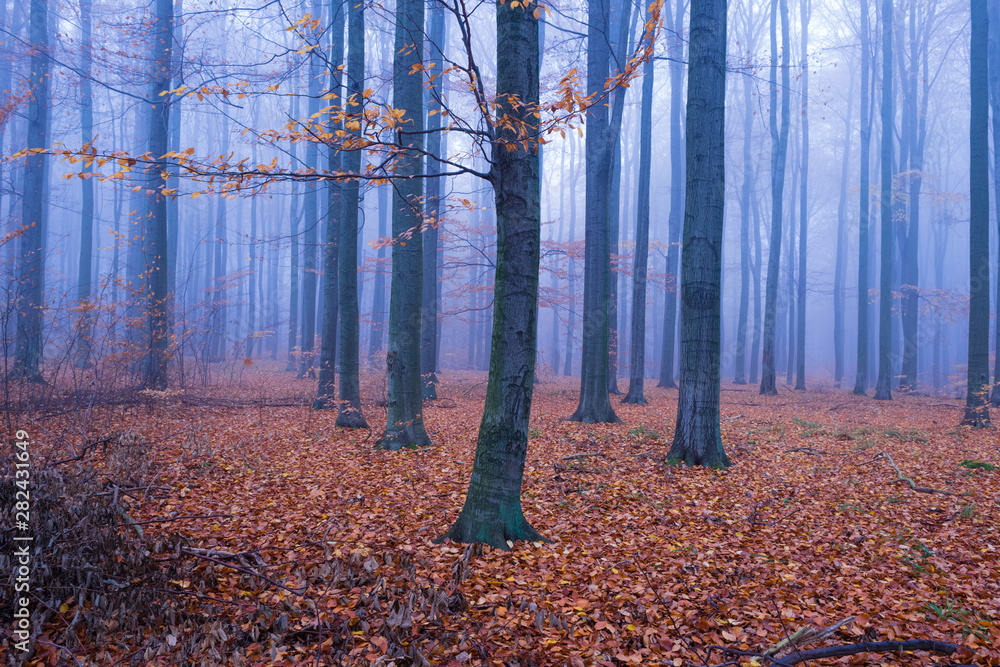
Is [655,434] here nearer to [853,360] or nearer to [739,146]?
[739,146]

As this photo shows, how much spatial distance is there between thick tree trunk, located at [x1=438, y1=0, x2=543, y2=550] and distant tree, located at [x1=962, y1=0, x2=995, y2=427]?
11086 mm

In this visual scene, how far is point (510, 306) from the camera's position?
4145mm

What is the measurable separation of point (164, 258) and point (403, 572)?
10949 mm

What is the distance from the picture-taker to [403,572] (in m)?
3.67

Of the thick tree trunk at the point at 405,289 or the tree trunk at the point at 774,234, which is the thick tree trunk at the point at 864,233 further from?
the thick tree trunk at the point at 405,289

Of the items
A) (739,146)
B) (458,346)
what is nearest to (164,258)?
(458,346)

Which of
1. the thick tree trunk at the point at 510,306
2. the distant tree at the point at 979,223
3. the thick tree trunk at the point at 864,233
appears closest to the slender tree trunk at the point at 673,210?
the thick tree trunk at the point at 864,233

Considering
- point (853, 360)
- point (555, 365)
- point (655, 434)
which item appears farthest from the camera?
point (853, 360)

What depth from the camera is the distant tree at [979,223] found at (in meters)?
10.4

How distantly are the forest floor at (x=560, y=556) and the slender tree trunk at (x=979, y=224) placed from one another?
324 centimetres

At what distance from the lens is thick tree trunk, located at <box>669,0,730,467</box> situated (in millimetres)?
7016

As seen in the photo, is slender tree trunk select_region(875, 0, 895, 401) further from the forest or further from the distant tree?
the distant tree

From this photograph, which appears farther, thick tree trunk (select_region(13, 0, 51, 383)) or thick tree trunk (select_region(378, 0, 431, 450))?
thick tree trunk (select_region(13, 0, 51, 383))

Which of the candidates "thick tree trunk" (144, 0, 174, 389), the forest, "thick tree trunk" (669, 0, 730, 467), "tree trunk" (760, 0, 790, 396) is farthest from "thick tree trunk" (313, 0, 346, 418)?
"tree trunk" (760, 0, 790, 396)
